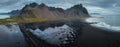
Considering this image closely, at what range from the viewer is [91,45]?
46.8 metres

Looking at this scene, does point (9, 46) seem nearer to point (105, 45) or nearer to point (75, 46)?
point (75, 46)

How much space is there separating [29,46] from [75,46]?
32.7ft

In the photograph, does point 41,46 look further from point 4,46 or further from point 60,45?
point 4,46

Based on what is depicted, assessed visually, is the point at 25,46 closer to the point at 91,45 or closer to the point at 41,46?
the point at 41,46

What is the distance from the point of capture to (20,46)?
1821 inches

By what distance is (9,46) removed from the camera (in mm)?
47312

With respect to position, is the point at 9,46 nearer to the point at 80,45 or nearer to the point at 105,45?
the point at 80,45

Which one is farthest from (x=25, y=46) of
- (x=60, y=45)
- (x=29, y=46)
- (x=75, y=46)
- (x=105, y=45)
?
(x=105, y=45)

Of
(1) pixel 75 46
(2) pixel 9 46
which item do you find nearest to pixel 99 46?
(1) pixel 75 46

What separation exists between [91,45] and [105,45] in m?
3.27

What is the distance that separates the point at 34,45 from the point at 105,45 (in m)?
15.9

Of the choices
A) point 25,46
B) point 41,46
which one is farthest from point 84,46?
point 25,46

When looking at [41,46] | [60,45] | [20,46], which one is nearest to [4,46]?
[20,46]

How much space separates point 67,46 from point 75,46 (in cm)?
172
